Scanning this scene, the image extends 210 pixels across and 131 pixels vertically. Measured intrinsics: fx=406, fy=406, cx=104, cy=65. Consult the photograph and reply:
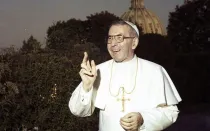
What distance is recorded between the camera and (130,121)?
307cm

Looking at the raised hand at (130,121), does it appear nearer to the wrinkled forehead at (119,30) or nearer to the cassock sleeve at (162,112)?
the cassock sleeve at (162,112)

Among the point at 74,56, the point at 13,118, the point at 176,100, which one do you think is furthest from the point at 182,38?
the point at 176,100

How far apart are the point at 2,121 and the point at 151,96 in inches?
186

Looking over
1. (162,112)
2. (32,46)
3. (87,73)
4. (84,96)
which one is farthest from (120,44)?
(32,46)

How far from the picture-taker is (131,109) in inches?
133

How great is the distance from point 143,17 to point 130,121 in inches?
2968

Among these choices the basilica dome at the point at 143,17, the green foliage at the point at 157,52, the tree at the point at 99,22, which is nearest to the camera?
the green foliage at the point at 157,52

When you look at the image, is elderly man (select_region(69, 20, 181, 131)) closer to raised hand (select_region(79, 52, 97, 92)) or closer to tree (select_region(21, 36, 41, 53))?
raised hand (select_region(79, 52, 97, 92))

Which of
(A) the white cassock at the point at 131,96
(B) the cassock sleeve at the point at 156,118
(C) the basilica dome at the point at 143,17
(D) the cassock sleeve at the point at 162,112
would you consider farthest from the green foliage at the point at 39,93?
(C) the basilica dome at the point at 143,17

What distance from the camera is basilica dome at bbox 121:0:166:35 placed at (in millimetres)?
75688

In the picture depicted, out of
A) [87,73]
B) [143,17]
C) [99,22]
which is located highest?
[143,17]

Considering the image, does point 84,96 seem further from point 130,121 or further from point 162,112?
point 162,112

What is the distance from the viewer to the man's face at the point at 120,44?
337cm

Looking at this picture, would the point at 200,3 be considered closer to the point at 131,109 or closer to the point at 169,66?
the point at 169,66
